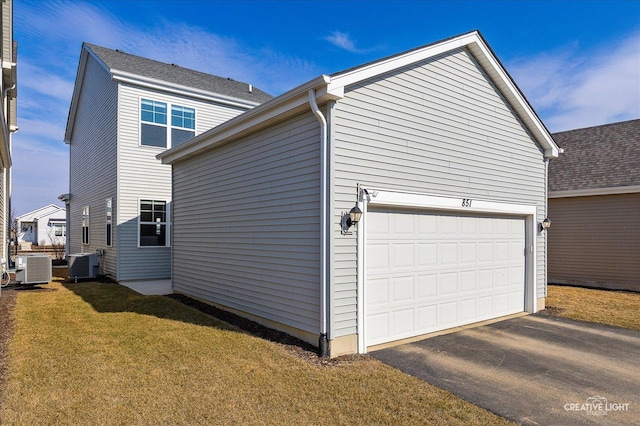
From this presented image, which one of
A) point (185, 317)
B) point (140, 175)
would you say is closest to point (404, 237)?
point (185, 317)

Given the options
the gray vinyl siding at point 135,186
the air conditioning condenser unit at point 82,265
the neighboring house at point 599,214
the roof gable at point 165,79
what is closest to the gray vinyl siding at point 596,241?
the neighboring house at point 599,214

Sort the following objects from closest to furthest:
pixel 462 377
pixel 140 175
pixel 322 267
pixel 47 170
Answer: pixel 462 377, pixel 322 267, pixel 140 175, pixel 47 170

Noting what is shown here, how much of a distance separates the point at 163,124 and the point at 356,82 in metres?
9.24

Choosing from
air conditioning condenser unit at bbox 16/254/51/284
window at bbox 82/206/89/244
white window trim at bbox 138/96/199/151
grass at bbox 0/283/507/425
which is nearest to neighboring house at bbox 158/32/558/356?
grass at bbox 0/283/507/425

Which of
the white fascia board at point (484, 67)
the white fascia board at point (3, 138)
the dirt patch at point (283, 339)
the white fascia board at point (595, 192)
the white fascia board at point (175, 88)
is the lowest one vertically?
the dirt patch at point (283, 339)

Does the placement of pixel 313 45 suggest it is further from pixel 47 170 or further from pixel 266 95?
pixel 47 170

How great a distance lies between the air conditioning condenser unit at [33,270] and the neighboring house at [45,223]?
34267mm

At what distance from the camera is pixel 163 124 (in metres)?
12.8

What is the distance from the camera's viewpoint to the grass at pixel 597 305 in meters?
7.72

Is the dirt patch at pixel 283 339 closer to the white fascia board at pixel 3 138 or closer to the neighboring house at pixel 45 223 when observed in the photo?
the white fascia board at pixel 3 138

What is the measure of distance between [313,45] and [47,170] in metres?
30.8

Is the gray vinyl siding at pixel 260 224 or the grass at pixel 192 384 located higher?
the gray vinyl siding at pixel 260 224

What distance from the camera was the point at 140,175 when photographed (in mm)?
12281

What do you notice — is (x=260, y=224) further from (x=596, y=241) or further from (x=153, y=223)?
(x=596, y=241)
